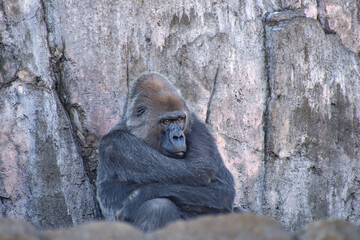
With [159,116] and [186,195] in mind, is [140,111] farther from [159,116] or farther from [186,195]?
[186,195]

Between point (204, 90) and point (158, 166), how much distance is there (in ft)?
4.37

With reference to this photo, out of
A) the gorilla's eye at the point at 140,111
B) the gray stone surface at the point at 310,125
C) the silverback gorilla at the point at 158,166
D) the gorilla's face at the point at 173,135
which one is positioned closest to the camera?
the silverback gorilla at the point at 158,166

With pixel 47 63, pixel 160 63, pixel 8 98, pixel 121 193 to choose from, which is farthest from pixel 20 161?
pixel 160 63

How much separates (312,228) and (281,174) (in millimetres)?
2554

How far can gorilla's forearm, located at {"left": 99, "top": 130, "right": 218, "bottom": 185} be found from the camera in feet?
10.6

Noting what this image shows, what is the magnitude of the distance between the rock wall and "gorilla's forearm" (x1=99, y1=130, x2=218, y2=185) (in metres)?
0.87

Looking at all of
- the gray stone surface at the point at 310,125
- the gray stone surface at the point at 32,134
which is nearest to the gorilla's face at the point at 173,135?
the gray stone surface at the point at 32,134

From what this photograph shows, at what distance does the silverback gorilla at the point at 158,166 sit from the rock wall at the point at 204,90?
755 mm

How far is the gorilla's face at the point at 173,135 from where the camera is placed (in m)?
3.27

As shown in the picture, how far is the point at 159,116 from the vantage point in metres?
3.37

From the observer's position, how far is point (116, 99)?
419cm

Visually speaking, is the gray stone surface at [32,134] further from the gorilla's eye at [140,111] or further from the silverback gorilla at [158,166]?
the gorilla's eye at [140,111]

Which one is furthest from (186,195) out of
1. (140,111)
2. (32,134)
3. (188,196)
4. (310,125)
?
(310,125)

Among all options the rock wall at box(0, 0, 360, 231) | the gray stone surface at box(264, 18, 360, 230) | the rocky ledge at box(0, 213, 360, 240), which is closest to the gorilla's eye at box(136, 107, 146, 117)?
the rock wall at box(0, 0, 360, 231)
